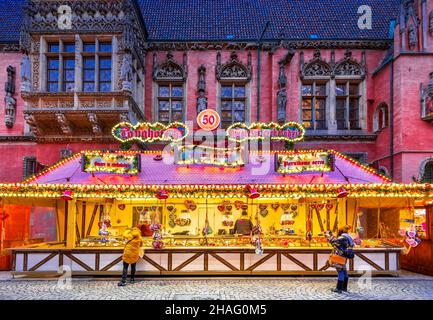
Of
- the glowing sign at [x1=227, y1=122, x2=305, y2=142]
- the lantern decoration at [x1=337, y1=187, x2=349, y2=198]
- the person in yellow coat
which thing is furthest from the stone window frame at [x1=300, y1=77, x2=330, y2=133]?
the person in yellow coat

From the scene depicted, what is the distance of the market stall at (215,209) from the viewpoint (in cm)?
1164

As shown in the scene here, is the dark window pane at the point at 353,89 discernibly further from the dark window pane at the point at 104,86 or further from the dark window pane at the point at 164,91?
the dark window pane at the point at 104,86

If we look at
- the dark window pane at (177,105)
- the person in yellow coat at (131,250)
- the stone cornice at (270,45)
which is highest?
the stone cornice at (270,45)

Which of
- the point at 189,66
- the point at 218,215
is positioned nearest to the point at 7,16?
the point at 189,66

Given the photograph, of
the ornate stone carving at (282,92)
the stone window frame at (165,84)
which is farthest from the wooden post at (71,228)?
the ornate stone carving at (282,92)

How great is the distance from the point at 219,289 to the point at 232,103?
11261mm

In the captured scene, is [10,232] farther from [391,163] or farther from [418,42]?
[418,42]

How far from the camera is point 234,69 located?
19219 millimetres

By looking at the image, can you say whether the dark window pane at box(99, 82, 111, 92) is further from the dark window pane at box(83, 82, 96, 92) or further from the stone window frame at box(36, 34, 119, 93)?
the stone window frame at box(36, 34, 119, 93)

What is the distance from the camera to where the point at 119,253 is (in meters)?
11.6

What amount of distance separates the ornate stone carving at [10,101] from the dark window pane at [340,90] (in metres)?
16.0

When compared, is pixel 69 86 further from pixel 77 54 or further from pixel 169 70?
pixel 169 70

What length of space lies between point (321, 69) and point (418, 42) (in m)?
4.39
